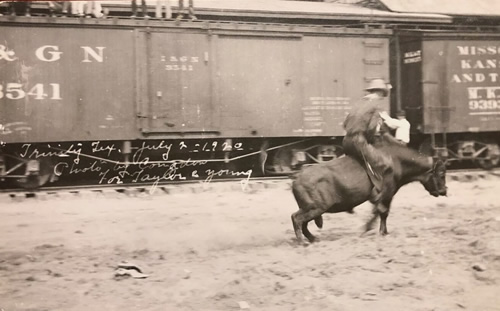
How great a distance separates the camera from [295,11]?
38.8 ft

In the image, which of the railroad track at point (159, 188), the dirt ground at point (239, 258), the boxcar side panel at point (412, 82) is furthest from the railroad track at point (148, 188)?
the boxcar side panel at point (412, 82)

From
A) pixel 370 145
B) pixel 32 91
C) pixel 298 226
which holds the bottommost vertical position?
pixel 298 226

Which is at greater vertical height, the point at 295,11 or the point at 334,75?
the point at 295,11

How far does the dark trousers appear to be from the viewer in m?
6.31

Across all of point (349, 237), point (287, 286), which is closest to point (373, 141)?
point (349, 237)

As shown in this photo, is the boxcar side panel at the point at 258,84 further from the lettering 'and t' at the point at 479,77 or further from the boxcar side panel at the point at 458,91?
the lettering 'and t' at the point at 479,77

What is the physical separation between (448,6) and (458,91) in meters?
1.79

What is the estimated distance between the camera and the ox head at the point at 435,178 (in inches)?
273

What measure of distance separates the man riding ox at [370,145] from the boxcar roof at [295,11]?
17.5 feet

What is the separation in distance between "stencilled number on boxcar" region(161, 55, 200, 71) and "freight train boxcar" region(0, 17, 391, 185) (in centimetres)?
2

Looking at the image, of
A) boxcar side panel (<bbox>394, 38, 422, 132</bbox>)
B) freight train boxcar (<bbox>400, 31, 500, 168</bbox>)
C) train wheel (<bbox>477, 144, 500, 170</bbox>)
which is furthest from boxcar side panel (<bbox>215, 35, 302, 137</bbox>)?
train wheel (<bbox>477, 144, 500, 170</bbox>)

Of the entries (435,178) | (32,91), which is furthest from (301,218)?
(32,91)

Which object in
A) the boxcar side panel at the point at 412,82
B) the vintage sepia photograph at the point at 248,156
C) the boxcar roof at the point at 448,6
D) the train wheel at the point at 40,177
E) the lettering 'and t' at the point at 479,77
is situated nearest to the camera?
the vintage sepia photograph at the point at 248,156

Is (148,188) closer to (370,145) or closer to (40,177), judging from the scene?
(40,177)
